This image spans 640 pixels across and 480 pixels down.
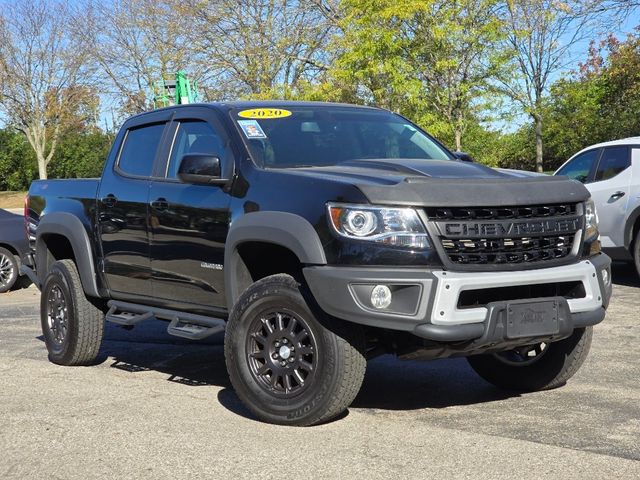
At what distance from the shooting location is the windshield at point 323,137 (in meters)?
5.92

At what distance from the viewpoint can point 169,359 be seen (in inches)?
305

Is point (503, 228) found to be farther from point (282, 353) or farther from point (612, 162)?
point (612, 162)

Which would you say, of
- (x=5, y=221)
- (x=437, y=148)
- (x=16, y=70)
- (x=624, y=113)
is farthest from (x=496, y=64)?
(x=16, y=70)

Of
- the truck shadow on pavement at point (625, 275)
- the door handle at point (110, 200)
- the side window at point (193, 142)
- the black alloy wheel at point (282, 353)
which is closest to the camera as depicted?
the black alloy wheel at point (282, 353)

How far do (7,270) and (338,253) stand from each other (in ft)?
31.5

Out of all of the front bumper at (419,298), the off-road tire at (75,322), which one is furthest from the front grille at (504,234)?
the off-road tire at (75,322)

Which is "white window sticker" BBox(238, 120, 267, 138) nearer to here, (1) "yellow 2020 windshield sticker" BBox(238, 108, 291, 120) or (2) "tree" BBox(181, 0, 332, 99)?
(1) "yellow 2020 windshield sticker" BBox(238, 108, 291, 120)

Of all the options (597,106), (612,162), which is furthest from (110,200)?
(597,106)

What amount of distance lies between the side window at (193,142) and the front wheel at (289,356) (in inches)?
45.5

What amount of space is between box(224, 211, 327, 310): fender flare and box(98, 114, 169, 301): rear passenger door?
1.01 meters

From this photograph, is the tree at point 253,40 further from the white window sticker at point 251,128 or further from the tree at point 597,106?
the white window sticker at point 251,128

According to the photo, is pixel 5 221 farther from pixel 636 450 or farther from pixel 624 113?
pixel 624 113

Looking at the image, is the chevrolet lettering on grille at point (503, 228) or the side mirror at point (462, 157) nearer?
the chevrolet lettering on grille at point (503, 228)

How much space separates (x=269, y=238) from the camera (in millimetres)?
5273
